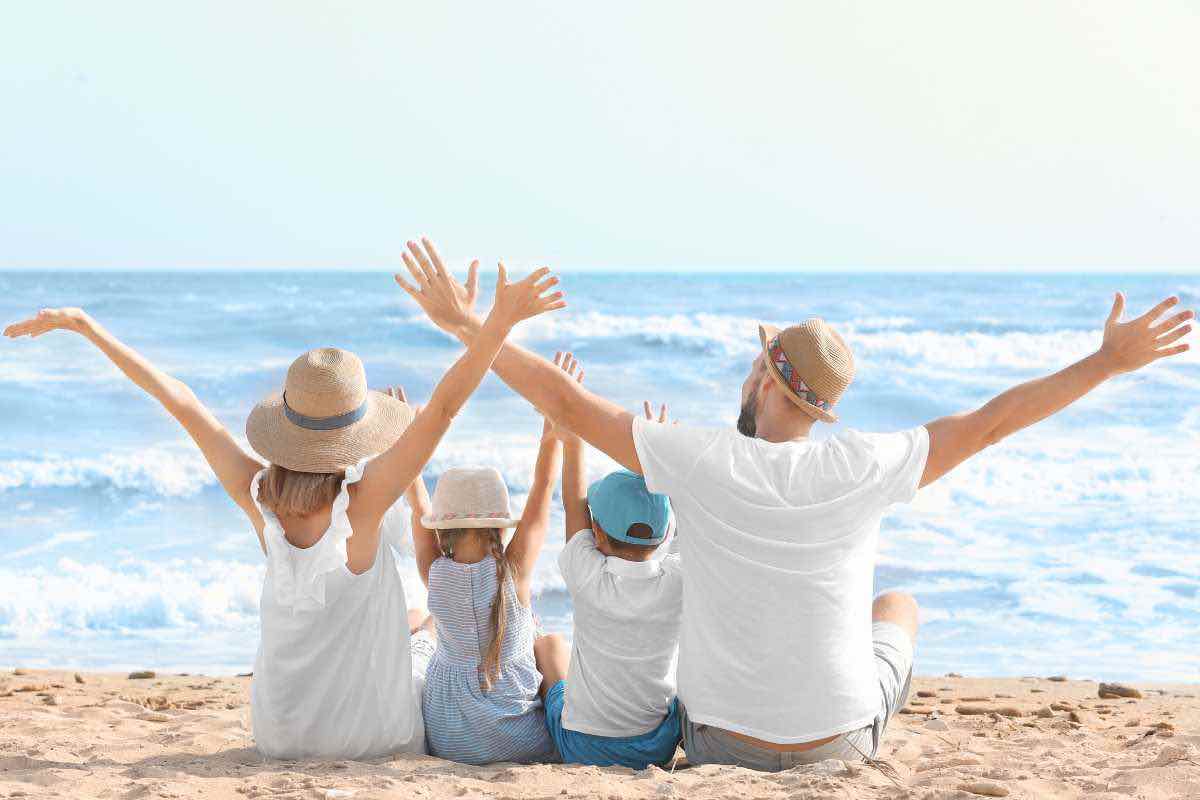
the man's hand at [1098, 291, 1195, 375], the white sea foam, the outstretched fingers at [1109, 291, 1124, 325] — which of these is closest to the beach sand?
the man's hand at [1098, 291, 1195, 375]

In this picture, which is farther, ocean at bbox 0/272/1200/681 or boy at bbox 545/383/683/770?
ocean at bbox 0/272/1200/681

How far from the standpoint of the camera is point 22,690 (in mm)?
5172

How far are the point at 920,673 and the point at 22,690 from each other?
4135 millimetres

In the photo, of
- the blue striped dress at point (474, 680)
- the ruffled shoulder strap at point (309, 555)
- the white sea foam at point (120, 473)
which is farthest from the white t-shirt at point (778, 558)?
the white sea foam at point (120, 473)

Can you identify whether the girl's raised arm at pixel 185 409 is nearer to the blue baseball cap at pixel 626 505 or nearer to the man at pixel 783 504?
the man at pixel 783 504

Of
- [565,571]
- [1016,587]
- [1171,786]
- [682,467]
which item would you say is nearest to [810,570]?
[682,467]

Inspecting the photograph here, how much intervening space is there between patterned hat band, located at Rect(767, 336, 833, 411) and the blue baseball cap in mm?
473

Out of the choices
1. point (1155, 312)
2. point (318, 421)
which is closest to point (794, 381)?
point (1155, 312)

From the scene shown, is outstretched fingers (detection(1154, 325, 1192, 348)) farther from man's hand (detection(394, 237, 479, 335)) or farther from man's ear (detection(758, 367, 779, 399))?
man's hand (detection(394, 237, 479, 335))

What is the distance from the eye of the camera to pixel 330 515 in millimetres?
3230

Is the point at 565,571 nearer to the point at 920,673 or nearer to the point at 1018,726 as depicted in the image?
the point at 1018,726

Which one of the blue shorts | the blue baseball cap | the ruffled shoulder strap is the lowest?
the blue shorts

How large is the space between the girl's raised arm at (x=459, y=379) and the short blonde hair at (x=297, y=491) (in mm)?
116

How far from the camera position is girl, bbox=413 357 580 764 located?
3.55 meters
